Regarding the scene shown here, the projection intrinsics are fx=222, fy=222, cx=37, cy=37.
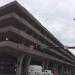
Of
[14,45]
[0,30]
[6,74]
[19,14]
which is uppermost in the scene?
[19,14]

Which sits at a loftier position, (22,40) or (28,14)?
(28,14)

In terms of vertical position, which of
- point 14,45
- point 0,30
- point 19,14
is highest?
point 19,14

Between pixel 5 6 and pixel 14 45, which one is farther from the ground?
pixel 5 6

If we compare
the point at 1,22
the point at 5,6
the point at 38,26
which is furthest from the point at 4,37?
the point at 38,26

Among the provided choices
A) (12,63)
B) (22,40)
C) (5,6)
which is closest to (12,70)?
(12,63)

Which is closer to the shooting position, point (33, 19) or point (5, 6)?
point (5, 6)

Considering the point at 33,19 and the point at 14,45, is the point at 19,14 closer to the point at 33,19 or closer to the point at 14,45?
the point at 33,19

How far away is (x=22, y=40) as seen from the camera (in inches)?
2190

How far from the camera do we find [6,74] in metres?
56.2

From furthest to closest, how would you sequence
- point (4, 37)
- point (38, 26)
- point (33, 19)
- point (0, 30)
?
point (38, 26) → point (33, 19) → point (4, 37) → point (0, 30)

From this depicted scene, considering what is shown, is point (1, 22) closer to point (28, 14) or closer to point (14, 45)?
point (28, 14)

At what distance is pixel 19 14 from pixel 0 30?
26.0 feet

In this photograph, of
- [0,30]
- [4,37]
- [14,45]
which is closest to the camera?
[14,45]

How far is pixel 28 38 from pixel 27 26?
3.17 m
